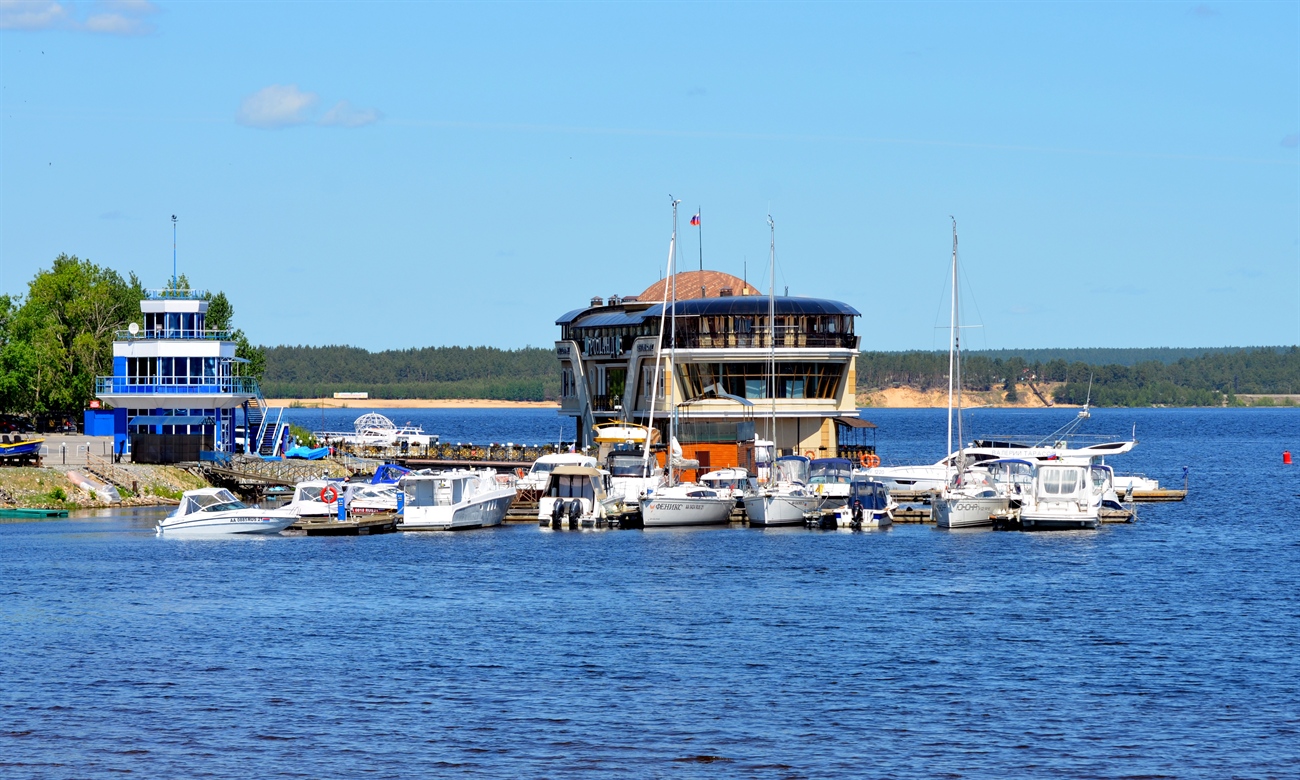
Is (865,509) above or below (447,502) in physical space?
below

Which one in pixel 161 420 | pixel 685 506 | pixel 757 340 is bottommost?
pixel 685 506

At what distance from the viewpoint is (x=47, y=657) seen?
44.2m

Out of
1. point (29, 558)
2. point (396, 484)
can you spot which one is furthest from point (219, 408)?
point (29, 558)

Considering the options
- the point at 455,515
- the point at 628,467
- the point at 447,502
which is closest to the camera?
the point at 455,515

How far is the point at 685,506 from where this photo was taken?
80.1 m

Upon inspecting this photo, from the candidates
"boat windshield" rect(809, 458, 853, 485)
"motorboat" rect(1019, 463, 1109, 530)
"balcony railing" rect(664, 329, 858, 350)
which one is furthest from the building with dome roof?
"motorboat" rect(1019, 463, 1109, 530)

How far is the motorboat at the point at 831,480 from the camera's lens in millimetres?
82500

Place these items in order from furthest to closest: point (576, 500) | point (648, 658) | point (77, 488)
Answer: point (77, 488)
point (576, 500)
point (648, 658)

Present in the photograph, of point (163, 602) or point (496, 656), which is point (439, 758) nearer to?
point (496, 656)

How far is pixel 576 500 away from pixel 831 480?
15.0m

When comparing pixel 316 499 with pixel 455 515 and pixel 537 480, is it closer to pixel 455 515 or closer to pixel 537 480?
pixel 455 515

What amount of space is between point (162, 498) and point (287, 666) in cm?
5467

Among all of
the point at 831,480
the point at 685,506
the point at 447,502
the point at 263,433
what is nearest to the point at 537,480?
the point at 447,502

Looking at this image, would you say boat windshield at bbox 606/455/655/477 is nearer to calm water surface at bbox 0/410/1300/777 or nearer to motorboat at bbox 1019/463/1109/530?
calm water surface at bbox 0/410/1300/777
